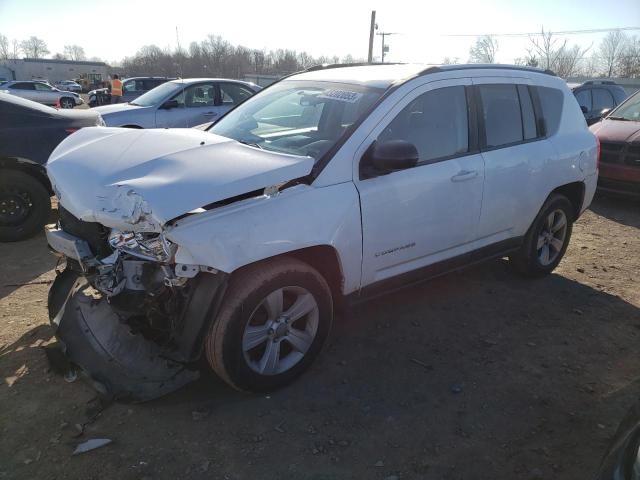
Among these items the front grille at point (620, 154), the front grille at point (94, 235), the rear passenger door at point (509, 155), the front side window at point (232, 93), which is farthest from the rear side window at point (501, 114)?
the front side window at point (232, 93)

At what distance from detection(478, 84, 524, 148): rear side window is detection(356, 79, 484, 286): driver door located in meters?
0.22

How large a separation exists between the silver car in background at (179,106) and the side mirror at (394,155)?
6.49 meters

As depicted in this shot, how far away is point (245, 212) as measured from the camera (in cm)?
256

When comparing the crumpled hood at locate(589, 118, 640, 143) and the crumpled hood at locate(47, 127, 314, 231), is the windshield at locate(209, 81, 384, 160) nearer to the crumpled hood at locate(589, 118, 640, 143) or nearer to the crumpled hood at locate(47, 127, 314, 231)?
the crumpled hood at locate(47, 127, 314, 231)

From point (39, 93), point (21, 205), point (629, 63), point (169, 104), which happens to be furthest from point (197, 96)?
point (629, 63)

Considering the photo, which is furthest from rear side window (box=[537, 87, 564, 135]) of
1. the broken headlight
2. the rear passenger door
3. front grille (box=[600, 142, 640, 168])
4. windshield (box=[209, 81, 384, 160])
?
front grille (box=[600, 142, 640, 168])

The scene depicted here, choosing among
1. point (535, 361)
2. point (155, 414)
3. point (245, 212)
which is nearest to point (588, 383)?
point (535, 361)

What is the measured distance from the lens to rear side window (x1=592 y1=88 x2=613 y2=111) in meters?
11.3

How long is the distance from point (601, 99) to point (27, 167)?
1194 centimetres

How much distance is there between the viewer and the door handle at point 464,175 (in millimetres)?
3496

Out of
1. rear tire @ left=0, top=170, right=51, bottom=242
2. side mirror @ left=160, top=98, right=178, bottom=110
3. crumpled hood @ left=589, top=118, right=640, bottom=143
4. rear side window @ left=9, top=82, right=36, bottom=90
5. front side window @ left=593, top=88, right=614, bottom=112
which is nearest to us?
rear tire @ left=0, top=170, right=51, bottom=242

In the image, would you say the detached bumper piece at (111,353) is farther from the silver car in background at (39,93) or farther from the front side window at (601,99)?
the silver car in background at (39,93)

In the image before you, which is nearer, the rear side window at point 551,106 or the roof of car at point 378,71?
the roof of car at point 378,71

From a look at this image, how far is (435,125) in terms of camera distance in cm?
352
